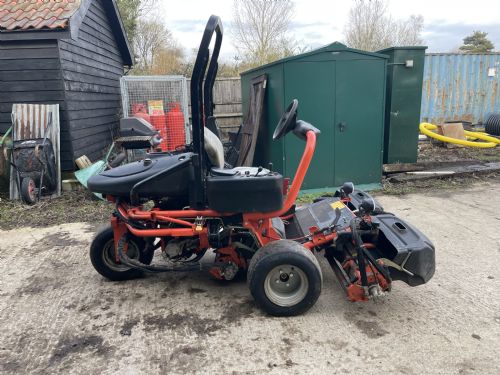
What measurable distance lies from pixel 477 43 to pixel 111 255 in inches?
1327

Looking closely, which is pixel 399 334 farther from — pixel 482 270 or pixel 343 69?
pixel 343 69

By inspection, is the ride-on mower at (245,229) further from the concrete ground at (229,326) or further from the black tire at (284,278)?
the concrete ground at (229,326)

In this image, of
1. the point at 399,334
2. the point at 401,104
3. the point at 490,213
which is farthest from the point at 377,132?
the point at 399,334

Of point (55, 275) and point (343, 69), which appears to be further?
point (343, 69)

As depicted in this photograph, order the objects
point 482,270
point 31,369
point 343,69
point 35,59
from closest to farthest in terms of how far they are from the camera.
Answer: point 31,369
point 482,270
point 343,69
point 35,59

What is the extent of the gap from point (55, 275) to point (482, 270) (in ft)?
12.5

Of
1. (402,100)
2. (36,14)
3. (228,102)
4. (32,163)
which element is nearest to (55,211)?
(32,163)

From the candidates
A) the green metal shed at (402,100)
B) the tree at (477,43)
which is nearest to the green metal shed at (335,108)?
the green metal shed at (402,100)

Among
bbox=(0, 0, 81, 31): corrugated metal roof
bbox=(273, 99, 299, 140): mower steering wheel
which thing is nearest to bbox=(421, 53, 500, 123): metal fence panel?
bbox=(0, 0, 81, 31): corrugated metal roof

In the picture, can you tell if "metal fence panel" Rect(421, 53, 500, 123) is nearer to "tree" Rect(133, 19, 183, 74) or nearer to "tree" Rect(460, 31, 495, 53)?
"tree" Rect(133, 19, 183, 74)

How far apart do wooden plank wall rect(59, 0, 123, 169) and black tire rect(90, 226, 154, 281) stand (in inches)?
159

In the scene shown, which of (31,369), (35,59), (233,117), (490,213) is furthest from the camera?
(233,117)

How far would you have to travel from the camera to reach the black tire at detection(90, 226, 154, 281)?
347 centimetres

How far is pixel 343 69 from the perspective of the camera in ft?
20.5
